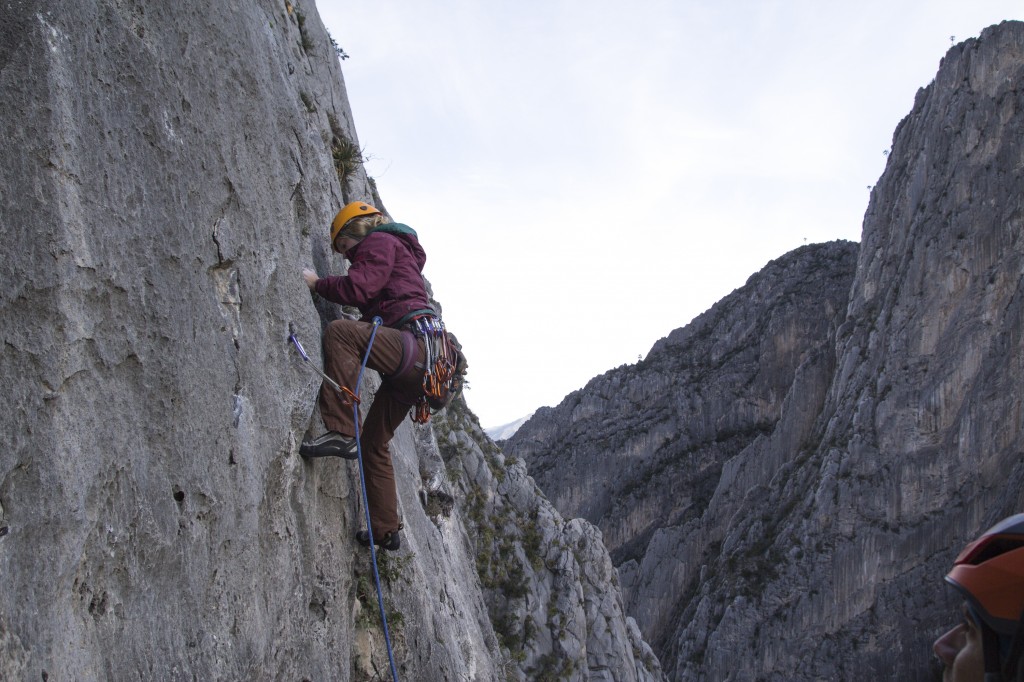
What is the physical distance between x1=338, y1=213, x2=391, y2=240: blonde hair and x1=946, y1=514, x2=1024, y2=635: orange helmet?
579 centimetres

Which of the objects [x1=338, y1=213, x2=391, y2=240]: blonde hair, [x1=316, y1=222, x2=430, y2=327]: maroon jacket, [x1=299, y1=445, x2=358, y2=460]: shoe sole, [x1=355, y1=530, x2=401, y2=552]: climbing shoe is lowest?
[x1=355, y1=530, x2=401, y2=552]: climbing shoe

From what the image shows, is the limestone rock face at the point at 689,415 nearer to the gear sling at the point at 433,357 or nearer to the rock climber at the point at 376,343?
the gear sling at the point at 433,357

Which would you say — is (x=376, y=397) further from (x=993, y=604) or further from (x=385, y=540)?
(x=993, y=604)

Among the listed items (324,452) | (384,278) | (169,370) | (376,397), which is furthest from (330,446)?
(169,370)

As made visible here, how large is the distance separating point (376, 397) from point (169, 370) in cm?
228

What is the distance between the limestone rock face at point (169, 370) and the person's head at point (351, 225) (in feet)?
0.97

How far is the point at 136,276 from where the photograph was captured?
5195 millimetres

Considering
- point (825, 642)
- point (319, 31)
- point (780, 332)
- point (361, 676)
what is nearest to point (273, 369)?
point (361, 676)

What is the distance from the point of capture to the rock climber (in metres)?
6.88

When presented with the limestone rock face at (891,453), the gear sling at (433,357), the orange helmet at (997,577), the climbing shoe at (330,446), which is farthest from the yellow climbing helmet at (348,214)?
the limestone rock face at (891,453)

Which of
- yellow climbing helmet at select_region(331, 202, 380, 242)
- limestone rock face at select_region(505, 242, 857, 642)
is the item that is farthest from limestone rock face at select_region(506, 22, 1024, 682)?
yellow climbing helmet at select_region(331, 202, 380, 242)

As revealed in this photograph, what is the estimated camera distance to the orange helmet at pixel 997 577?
252cm

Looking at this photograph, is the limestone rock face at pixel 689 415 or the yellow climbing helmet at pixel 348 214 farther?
the limestone rock face at pixel 689 415

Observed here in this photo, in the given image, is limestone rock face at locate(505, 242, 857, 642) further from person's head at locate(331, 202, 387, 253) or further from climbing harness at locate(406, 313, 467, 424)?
person's head at locate(331, 202, 387, 253)
